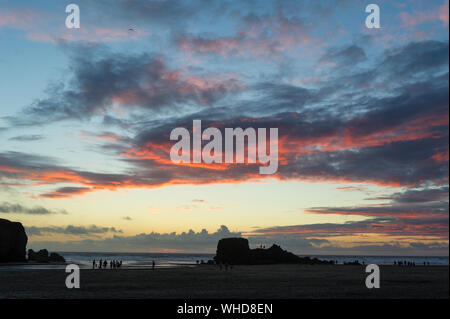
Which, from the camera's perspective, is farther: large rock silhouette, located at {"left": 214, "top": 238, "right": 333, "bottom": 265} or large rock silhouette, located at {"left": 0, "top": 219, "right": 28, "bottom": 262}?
large rock silhouette, located at {"left": 214, "top": 238, "right": 333, "bottom": 265}

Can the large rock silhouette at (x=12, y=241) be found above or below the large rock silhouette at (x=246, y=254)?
above

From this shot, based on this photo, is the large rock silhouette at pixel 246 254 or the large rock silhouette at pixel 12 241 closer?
the large rock silhouette at pixel 12 241

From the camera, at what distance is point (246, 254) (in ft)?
401

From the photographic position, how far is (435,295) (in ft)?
117

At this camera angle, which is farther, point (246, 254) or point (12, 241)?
point (246, 254)

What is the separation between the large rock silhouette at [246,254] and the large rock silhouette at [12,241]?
51.1 meters

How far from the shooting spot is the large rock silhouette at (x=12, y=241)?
97.4 metres

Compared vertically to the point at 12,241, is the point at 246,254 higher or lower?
lower

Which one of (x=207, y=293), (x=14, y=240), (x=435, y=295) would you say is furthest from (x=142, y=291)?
(x=14, y=240)

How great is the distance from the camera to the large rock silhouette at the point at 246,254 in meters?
120

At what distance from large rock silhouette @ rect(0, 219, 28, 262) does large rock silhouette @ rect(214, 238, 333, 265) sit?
51116 mm

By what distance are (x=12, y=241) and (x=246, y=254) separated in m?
60.5

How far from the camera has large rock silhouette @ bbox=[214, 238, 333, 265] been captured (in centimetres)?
12044
